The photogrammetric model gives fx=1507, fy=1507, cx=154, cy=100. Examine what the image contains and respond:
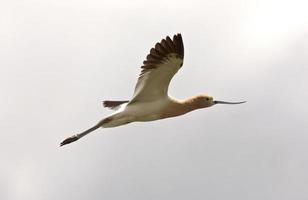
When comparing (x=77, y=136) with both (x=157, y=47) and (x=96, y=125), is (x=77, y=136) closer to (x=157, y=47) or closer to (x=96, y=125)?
(x=96, y=125)

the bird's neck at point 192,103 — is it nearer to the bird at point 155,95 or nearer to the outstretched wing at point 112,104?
the bird at point 155,95

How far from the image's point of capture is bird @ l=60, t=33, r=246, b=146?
3450 cm

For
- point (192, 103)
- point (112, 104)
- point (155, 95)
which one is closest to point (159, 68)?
point (155, 95)

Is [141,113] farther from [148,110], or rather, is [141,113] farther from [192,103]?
[192,103]

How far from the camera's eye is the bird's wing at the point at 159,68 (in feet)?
113

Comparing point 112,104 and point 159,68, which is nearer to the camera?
point 159,68

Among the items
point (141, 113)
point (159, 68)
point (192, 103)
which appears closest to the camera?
point (159, 68)

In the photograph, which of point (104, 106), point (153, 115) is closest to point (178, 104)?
point (153, 115)

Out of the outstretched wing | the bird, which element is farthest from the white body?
the outstretched wing

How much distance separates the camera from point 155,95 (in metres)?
35.5

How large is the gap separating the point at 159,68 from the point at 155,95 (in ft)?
2.98

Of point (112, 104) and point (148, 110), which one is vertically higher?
point (112, 104)

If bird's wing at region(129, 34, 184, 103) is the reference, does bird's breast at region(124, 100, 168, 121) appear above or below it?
below

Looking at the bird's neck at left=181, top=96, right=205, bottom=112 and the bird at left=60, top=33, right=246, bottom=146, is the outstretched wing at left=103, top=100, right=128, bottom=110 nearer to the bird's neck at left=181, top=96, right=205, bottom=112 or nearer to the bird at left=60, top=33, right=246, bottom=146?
the bird at left=60, top=33, right=246, bottom=146
